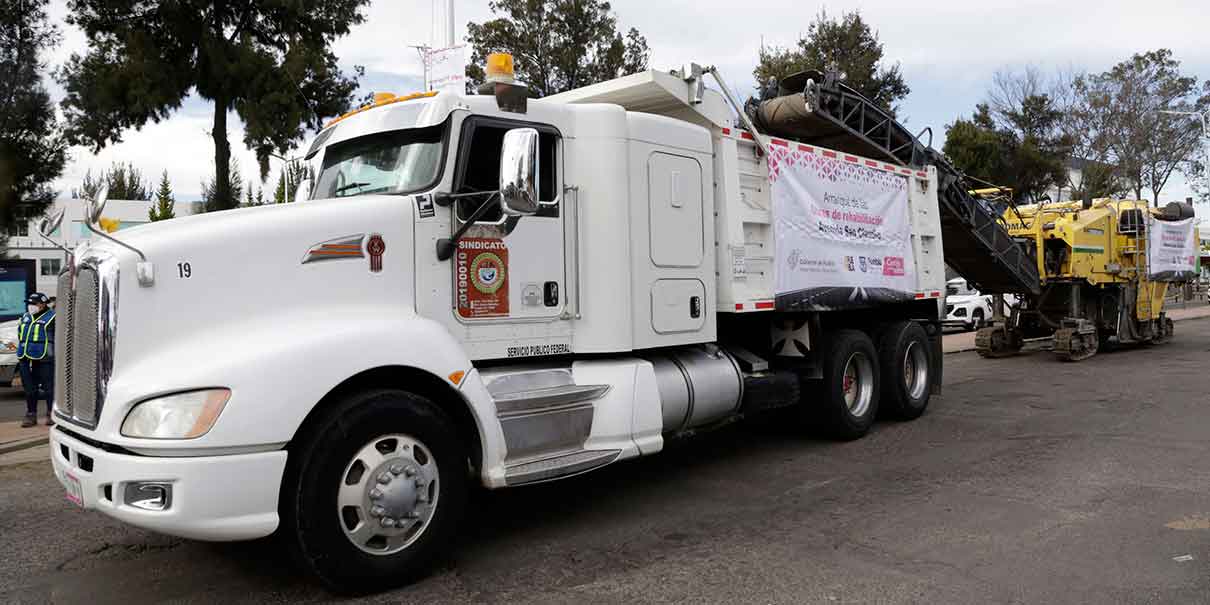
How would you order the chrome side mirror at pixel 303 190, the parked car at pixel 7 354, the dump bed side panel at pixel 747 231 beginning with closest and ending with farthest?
the chrome side mirror at pixel 303 190 < the dump bed side panel at pixel 747 231 < the parked car at pixel 7 354

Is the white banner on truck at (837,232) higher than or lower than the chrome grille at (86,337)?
higher

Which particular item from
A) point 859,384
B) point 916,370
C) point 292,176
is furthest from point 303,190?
point 916,370

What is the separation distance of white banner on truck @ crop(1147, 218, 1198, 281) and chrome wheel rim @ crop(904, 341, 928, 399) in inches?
365

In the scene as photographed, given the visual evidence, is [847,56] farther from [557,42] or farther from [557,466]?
[557,466]

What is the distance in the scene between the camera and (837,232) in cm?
786

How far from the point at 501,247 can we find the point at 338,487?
1.69 m

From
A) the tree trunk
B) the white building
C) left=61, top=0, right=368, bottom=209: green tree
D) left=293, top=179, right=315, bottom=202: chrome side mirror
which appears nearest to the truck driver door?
left=293, top=179, right=315, bottom=202: chrome side mirror

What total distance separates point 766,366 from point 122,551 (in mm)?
4843

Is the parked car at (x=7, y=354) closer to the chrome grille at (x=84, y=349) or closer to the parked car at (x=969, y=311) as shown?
the chrome grille at (x=84, y=349)

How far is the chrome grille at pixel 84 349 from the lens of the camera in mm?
4066

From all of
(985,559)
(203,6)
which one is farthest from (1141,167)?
(985,559)

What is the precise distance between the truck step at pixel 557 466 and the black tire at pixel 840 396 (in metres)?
3.10

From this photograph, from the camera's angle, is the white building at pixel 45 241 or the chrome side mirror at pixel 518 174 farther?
the white building at pixel 45 241

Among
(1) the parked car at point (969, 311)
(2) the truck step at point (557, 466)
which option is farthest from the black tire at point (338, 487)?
(1) the parked car at point (969, 311)
